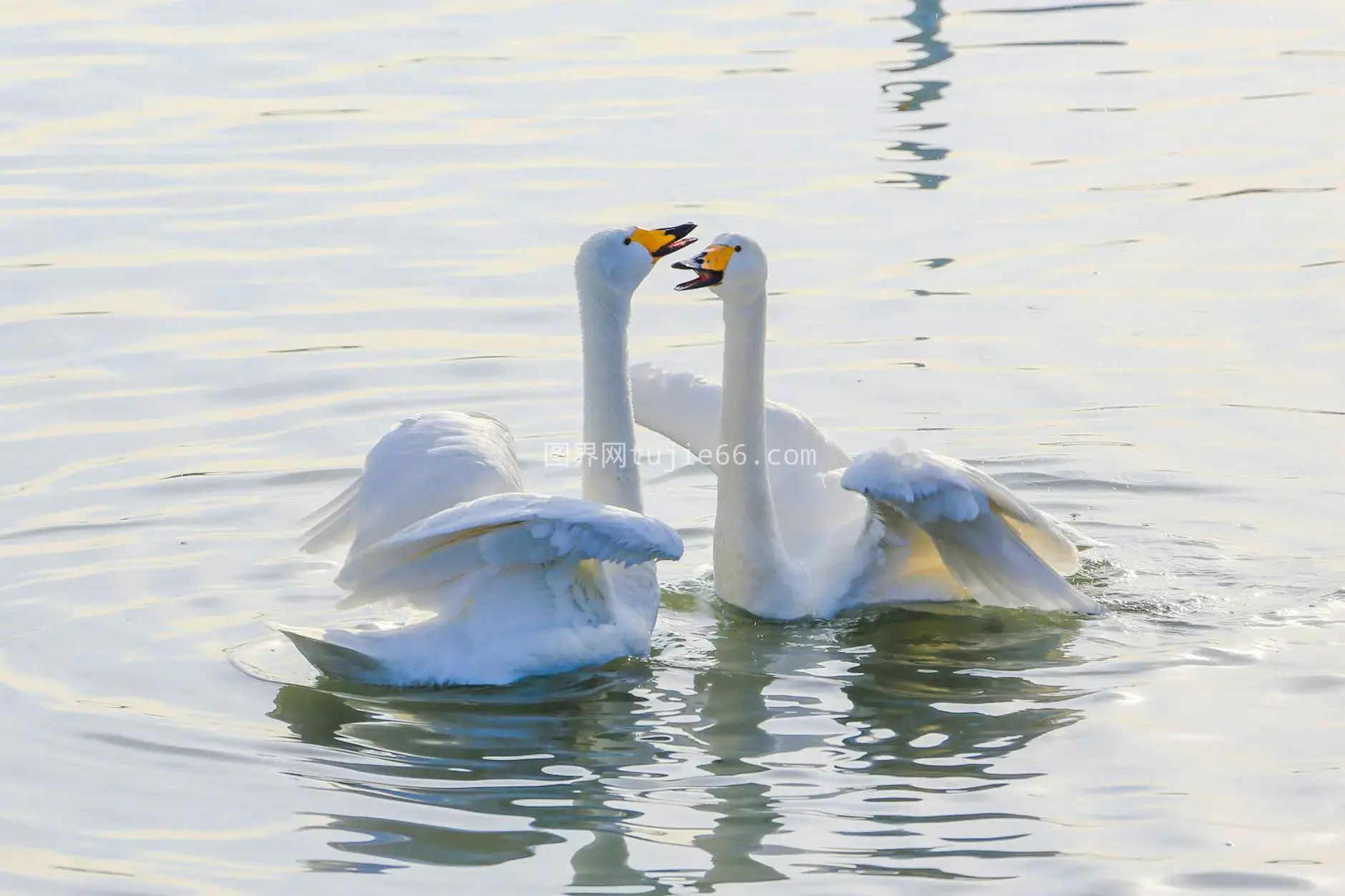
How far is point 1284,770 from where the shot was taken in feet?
25.1

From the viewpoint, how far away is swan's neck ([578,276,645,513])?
9203mm

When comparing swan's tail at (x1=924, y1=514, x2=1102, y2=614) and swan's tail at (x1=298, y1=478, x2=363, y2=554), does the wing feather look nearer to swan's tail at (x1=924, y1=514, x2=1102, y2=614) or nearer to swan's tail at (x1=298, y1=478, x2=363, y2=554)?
swan's tail at (x1=298, y1=478, x2=363, y2=554)

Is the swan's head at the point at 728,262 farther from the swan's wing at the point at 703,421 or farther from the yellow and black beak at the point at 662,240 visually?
the swan's wing at the point at 703,421

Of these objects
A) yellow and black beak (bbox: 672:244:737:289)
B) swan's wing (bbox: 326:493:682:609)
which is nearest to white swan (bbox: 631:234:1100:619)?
yellow and black beak (bbox: 672:244:737:289)

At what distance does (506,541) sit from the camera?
8.34m

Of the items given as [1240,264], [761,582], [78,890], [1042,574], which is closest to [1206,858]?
[1042,574]

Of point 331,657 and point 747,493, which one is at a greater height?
point 747,493

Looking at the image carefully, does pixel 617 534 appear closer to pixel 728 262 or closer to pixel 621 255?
pixel 621 255

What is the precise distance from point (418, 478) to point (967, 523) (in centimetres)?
252

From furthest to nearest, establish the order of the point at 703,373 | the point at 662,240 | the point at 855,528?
the point at 703,373 < the point at 855,528 < the point at 662,240

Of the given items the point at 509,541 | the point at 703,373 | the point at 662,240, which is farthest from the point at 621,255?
the point at 703,373

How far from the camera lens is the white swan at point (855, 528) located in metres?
8.84

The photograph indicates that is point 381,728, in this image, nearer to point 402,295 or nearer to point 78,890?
point 78,890

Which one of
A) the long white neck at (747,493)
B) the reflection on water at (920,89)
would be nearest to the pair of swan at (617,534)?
the long white neck at (747,493)
